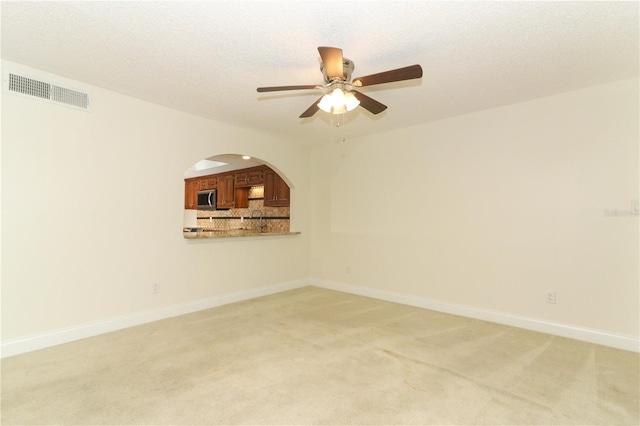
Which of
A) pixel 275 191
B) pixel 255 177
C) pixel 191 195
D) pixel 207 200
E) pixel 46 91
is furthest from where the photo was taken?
pixel 191 195

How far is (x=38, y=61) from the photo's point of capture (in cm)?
272

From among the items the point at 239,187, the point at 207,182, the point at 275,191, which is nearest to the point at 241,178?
the point at 239,187

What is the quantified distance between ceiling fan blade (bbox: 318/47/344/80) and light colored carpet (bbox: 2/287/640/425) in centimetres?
221

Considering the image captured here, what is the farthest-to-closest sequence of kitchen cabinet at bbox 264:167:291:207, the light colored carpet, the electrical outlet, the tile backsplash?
the tile backsplash
kitchen cabinet at bbox 264:167:291:207
the electrical outlet
the light colored carpet

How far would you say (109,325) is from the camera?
3293 mm

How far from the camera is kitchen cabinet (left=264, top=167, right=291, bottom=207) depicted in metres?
5.95

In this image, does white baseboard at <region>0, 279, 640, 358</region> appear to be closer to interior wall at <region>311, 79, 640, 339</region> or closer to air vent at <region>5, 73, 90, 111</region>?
interior wall at <region>311, 79, 640, 339</region>

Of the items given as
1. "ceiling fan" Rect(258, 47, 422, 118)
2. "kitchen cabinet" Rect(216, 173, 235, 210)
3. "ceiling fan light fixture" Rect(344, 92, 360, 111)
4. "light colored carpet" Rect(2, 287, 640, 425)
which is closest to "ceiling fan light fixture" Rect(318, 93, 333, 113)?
"ceiling fan" Rect(258, 47, 422, 118)

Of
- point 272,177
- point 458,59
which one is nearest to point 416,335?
point 458,59

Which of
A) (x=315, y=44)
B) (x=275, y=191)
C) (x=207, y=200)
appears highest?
(x=315, y=44)

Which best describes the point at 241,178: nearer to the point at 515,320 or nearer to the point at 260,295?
the point at 260,295

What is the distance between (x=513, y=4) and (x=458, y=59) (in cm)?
65

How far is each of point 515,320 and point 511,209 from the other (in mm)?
1261

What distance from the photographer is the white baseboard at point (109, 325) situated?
109 inches
